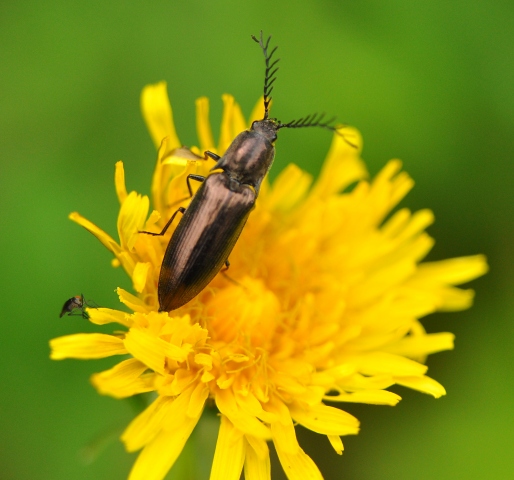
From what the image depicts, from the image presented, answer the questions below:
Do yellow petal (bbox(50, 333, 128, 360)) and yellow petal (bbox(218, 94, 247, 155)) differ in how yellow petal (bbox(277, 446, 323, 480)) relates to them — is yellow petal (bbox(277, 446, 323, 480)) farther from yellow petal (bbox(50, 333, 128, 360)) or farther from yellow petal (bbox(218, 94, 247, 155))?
yellow petal (bbox(218, 94, 247, 155))

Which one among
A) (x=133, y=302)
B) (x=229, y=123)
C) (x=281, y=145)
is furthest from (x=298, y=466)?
(x=281, y=145)

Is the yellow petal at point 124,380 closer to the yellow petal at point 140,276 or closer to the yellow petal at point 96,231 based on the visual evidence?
the yellow petal at point 140,276

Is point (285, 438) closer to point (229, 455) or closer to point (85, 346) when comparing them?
point (229, 455)

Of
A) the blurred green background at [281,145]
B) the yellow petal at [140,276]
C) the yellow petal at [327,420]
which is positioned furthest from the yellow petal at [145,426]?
the blurred green background at [281,145]

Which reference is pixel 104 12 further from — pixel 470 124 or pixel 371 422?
pixel 371 422

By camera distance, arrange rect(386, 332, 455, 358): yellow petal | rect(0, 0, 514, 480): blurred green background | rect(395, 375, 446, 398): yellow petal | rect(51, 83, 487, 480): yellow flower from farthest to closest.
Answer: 1. rect(0, 0, 514, 480): blurred green background
2. rect(386, 332, 455, 358): yellow petal
3. rect(395, 375, 446, 398): yellow petal
4. rect(51, 83, 487, 480): yellow flower

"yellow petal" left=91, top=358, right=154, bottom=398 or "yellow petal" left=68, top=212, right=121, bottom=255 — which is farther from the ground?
"yellow petal" left=68, top=212, right=121, bottom=255

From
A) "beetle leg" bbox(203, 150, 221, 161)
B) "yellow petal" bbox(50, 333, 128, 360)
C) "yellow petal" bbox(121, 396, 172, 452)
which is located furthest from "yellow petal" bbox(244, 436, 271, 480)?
"beetle leg" bbox(203, 150, 221, 161)
